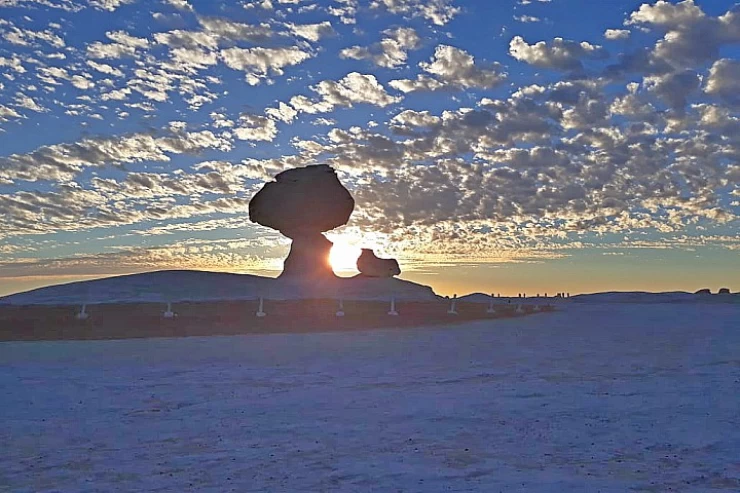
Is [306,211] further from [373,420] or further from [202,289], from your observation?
[373,420]

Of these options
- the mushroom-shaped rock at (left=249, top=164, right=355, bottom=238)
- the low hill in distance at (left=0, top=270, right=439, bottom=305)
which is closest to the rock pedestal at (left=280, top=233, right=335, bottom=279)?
the mushroom-shaped rock at (left=249, top=164, right=355, bottom=238)

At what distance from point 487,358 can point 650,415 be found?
8.13 m

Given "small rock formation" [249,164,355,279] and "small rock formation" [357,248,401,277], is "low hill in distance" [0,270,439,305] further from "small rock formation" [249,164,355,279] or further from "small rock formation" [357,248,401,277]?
"small rock formation" [357,248,401,277]

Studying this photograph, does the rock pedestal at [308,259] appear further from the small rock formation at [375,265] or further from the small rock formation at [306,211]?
the small rock formation at [375,265]

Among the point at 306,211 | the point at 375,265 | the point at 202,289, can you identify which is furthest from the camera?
the point at 375,265

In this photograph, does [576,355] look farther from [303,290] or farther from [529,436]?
[303,290]

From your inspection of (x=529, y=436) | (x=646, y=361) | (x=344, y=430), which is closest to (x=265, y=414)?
(x=344, y=430)

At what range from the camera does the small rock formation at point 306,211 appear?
213ft

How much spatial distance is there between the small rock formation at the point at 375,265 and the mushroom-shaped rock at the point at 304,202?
32.7 ft

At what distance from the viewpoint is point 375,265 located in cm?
7600

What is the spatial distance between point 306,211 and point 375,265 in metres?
13.6

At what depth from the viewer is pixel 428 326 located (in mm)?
31312

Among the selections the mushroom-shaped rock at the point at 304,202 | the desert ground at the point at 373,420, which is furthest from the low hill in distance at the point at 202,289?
the desert ground at the point at 373,420

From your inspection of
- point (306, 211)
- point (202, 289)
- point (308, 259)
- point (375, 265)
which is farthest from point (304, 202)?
point (375, 265)
